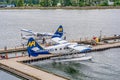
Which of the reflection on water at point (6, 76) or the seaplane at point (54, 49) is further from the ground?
the seaplane at point (54, 49)

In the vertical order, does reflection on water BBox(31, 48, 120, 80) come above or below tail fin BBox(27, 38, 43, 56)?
below

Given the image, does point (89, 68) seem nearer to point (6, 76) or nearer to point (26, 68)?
point (26, 68)

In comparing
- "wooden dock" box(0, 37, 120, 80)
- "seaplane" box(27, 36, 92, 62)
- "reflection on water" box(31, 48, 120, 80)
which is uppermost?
"seaplane" box(27, 36, 92, 62)

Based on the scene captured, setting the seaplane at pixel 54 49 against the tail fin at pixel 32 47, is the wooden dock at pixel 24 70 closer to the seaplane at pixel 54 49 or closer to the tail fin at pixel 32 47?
the tail fin at pixel 32 47

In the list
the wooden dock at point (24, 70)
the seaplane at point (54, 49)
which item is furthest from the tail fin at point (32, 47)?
the wooden dock at point (24, 70)

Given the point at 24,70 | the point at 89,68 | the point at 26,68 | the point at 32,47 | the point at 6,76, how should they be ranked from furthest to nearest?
1. the point at 32,47
2. the point at 89,68
3. the point at 26,68
4. the point at 6,76
5. the point at 24,70

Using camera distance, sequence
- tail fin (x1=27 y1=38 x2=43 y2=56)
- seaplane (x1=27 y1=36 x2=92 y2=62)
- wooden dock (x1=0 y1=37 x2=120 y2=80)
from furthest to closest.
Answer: seaplane (x1=27 y1=36 x2=92 y2=62), tail fin (x1=27 y1=38 x2=43 y2=56), wooden dock (x1=0 y1=37 x2=120 y2=80)

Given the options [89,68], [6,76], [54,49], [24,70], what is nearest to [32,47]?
[54,49]

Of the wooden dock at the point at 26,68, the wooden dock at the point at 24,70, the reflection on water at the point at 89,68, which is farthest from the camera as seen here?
the reflection on water at the point at 89,68

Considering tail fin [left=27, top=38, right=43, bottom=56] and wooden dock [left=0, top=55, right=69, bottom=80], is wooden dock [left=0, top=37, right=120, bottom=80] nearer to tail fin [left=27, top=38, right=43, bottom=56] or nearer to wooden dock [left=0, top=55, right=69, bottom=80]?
wooden dock [left=0, top=55, right=69, bottom=80]

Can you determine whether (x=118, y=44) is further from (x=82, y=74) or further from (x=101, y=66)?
(x=82, y=74)

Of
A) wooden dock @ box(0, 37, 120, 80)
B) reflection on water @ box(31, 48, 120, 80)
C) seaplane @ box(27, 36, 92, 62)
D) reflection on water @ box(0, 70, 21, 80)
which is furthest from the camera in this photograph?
seaplane @ box(27, 36, 92, 62)

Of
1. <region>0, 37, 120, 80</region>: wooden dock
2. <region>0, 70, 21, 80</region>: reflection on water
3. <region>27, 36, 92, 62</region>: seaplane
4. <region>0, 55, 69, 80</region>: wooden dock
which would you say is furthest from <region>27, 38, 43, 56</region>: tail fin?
<region>0, 70, 21, 80</region>: reflection on water

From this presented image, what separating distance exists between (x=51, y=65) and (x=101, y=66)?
6472mm
